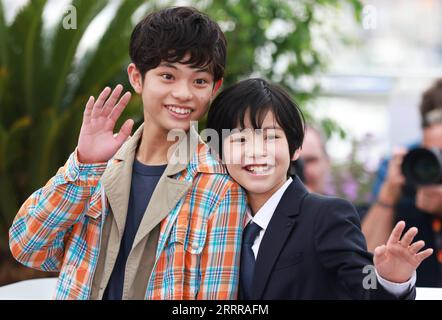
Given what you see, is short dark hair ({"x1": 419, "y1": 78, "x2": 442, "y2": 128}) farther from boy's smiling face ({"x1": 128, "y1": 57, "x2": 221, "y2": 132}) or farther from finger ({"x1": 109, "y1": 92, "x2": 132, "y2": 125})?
finger ({"x1": 109, "y1": 92, "x2": 132, "y2": 125})

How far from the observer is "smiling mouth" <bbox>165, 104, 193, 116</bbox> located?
5.04 feet

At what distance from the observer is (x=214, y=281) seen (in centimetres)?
147

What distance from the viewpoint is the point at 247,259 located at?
150 centimetres

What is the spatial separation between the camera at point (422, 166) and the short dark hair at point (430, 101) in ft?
1.35

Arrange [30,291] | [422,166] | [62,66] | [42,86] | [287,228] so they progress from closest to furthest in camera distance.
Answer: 1. [287,228]
2. [30,291]
3. [422,166]
4. [62,66]
5. [42,86]

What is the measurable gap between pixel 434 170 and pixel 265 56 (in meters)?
2.42

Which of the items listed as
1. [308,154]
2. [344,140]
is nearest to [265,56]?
[344,140]

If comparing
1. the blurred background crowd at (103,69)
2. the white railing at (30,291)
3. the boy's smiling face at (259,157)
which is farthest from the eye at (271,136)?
the blurred background crowd at (103,69)

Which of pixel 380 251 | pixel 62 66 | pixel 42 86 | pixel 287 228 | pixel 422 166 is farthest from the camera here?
pixel 42 86

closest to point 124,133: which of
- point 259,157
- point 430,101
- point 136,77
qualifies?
point 136,77

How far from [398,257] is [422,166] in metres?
0.89

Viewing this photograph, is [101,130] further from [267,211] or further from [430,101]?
[430,101]

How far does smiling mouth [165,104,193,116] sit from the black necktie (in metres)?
0.26
